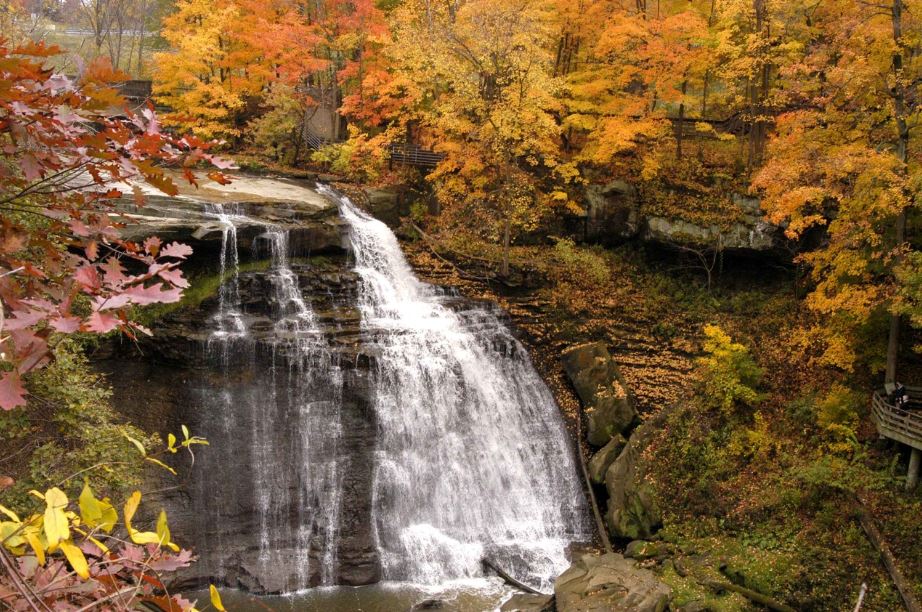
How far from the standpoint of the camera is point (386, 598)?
1162 centimetres

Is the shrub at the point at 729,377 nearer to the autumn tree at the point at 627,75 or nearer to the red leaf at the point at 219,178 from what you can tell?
the autumn tree at the point at 627,75

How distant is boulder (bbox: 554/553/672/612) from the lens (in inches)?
407

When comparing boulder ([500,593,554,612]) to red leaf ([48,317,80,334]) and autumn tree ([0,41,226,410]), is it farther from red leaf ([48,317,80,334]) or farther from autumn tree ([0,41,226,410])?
red leaf ([48,317,80,334])

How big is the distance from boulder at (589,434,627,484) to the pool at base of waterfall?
11.4ft

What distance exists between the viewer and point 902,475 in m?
12.1

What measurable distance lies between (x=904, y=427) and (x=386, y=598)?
A: 9985 mm

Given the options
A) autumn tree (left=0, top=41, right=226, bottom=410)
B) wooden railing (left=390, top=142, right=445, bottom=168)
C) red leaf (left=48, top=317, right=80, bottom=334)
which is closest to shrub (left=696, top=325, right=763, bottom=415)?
wooden railing (left=390, top=142, right=445, bottom=168)

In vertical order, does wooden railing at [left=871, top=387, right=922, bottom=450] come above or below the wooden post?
above

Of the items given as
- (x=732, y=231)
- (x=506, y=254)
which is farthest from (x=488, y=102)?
(x=732, y=231)

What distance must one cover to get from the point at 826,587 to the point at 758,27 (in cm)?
1531

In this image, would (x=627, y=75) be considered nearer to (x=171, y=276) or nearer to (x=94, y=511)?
(x=171, y=276)

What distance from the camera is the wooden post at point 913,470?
1173 cm

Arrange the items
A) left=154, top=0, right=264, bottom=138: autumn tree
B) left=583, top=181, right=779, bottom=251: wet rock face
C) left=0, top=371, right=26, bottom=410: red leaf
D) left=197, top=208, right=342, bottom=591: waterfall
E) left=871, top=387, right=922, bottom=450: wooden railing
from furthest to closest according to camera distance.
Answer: left=154, top=0, right=264, bottom=138: autumn tree
left=583, top=181, right=779, bottom=251: wet rock face
left=197, top=208, right=342, bottom=591: waterfall
left=871, top=387, right=922, bottom=450: wooden railing
left=0, top=371, right=26, bottom=410: red leaf

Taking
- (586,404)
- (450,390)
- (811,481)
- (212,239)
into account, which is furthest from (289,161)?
(811,481)
